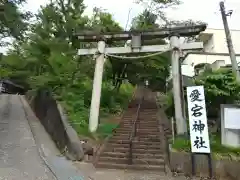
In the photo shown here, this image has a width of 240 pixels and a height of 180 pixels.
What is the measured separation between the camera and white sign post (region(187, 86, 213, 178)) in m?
7.71

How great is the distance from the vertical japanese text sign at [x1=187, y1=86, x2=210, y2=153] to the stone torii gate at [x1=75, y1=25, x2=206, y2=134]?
5.82ft

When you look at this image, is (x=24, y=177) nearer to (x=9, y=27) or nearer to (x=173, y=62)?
(x=173, y=62)

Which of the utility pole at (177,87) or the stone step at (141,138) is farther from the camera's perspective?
the stone step at (141,138)

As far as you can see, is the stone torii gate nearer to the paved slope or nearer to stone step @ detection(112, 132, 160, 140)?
stone step @ detection(112, 132, 160, 140)

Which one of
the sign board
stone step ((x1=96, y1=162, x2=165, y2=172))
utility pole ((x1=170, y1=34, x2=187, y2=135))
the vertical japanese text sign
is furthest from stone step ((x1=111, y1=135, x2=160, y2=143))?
the sign board

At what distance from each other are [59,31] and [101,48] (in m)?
9.24

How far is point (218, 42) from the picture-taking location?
26.9 m

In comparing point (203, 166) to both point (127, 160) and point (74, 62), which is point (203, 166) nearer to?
point (127, 160)

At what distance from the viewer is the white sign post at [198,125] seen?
771cm

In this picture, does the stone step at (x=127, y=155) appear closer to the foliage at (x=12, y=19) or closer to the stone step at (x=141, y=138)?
the stone step at (x=141, y=138)

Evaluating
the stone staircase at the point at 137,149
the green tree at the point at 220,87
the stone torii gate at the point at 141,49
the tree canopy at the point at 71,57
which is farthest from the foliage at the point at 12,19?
the green tree at the point at 220,87

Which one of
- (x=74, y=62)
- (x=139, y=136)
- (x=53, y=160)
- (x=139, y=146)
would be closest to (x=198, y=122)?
(x=139, y=146)

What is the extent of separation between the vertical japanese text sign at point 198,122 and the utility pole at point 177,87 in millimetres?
1733

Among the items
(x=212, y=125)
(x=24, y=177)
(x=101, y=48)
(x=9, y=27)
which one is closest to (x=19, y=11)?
(x=9, y=27)
